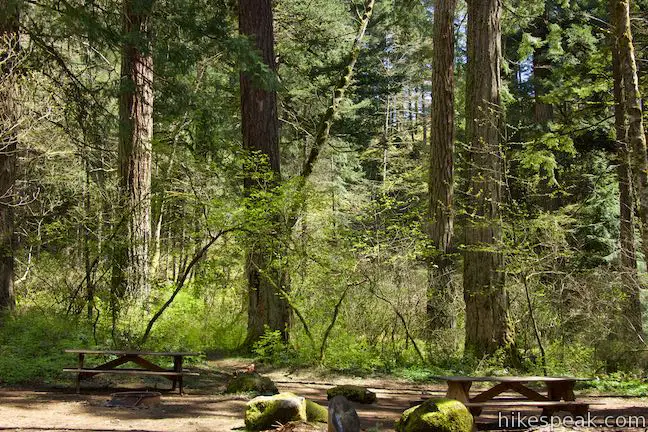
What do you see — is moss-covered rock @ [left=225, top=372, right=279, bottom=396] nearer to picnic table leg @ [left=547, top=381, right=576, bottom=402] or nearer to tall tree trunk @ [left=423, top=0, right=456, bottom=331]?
picnic table leg @ [left=547, top=381, right=576, bottom=402]

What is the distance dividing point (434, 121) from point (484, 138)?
8.36 feet

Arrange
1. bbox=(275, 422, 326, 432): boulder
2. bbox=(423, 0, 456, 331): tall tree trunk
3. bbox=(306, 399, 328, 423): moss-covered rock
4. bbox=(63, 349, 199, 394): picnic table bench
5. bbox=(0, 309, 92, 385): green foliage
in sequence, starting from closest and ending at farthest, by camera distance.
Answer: bbox=(275, 422, 326, 432): boulder → bbox=(306, 399, 328, 423): moss-covered rock → bbox=(63, 349, 199, 394): picnic table bench → bbox=(0, 309, 92, 385): green foliage → bbox=(423, 0, 456, 331): tall tree trunk

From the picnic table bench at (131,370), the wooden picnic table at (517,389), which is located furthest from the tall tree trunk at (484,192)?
the picnic table bench at (131,370)

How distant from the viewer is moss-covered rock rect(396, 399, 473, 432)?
18.8ft

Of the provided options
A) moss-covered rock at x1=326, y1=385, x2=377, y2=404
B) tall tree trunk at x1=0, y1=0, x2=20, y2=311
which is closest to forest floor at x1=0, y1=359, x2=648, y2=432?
moss-covered rock at x1=326, y1=385, x2=377, y2=404

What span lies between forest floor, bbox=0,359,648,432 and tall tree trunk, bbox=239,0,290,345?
6.15 feet

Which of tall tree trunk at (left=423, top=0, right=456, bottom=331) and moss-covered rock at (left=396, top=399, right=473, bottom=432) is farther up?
tall tree trunk at (left=423, top=0, right=456, bottom=331)

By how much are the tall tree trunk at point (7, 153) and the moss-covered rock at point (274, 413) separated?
584 centimetres

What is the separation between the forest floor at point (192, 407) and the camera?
6.16 meters

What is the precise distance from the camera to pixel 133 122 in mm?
12398

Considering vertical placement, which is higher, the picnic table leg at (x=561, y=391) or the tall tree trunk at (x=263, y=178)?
the tall tree trunk at (x=263, y=178)

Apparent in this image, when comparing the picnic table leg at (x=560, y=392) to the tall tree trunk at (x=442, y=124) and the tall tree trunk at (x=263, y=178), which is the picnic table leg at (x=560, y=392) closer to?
the tall tree trunk at (x=263, y=178)

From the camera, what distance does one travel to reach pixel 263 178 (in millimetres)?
11078

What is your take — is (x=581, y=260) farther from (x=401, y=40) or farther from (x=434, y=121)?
(x=401, y=40)
